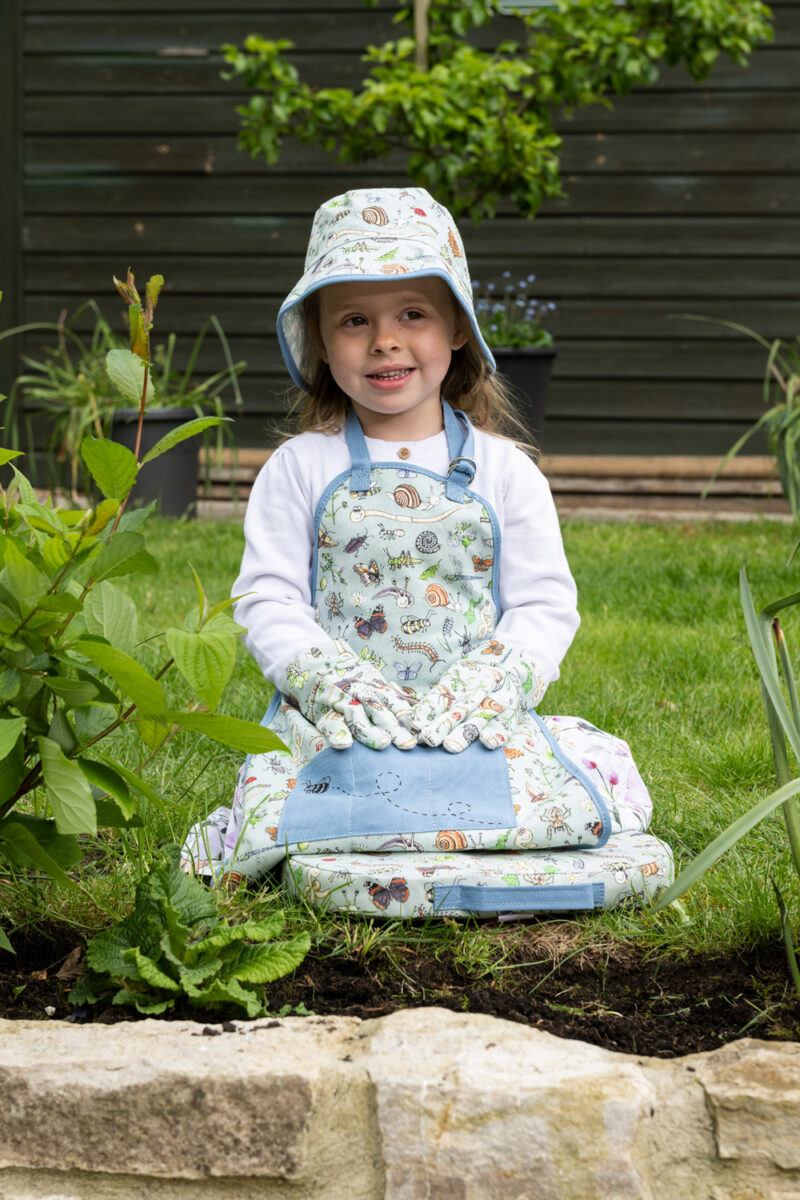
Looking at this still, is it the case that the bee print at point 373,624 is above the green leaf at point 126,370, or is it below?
below

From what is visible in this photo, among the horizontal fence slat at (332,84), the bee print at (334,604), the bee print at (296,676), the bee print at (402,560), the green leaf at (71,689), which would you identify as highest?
the horizontal fence slat at (332,84)

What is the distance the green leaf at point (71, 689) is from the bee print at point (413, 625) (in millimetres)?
759

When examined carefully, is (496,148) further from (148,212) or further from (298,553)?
(298,553)

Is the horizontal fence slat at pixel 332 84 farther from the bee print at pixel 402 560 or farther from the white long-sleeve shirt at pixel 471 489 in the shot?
the bee print at pixel 402 560

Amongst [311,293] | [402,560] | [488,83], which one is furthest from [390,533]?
[488,83]

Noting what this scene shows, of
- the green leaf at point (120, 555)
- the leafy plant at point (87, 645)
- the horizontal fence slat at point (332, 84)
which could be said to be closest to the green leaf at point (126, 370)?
the leafy plant at point (87, 645)

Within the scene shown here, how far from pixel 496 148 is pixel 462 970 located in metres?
3.81

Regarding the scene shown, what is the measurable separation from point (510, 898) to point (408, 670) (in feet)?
1.45

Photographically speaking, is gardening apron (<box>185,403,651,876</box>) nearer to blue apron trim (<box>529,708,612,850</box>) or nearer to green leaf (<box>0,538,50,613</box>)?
blue apron trim (<box>529,708,612,850</box>)

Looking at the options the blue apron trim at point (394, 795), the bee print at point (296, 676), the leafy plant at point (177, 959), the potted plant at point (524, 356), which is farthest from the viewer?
the potted plant at point (524, 356)

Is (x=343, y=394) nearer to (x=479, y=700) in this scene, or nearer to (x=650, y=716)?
(x=479, y=700)

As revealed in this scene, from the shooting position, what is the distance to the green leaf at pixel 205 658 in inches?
45.3

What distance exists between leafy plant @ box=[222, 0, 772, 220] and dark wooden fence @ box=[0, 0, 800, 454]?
0.94 m

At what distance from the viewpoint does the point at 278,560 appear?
193 centimetres
